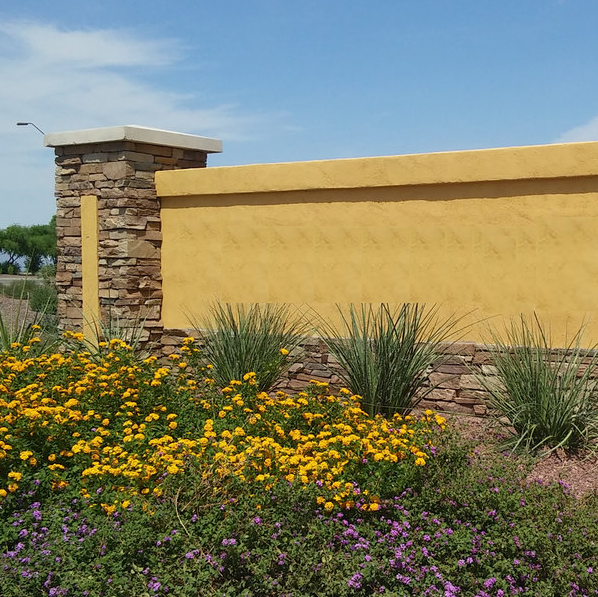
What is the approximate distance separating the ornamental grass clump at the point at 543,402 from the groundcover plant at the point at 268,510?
893 millimetres

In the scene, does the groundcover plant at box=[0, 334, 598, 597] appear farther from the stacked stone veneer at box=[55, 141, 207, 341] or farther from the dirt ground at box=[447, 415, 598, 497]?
the stacked stone veneer at box=[55, 141, 207, 341]

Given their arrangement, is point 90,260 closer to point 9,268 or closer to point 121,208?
point 121,208

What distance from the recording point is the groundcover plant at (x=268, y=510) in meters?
4.75

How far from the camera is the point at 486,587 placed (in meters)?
4.82

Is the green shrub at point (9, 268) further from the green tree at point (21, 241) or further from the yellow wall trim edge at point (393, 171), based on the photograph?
the yellow wall trim edge at point (393, 171)

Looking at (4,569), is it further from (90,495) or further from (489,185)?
(489,185)

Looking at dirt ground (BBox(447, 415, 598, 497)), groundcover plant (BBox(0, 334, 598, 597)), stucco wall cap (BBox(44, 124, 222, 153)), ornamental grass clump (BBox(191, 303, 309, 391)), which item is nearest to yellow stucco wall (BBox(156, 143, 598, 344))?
stucco wall cap (BBox(44, 124, 222, 153))

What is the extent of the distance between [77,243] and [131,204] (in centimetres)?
111

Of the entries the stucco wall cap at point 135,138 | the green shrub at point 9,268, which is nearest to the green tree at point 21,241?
the green shrub at point 9,268

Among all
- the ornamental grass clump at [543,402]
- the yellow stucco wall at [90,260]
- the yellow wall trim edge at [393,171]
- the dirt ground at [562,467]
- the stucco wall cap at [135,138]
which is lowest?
the dirt ground at [562,467]

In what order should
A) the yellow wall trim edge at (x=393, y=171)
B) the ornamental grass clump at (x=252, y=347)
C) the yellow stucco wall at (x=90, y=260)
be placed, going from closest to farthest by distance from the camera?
the yellow wall trim edge at (x=393, y=171) → the ornamental grass clump at (x=252, y=347) → the yellow stucco wall at (x=90, y=260)

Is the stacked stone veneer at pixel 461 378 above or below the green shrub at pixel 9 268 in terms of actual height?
below

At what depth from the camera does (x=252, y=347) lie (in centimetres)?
873

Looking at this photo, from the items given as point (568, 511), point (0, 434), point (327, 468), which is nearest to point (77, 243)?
point (0, 434)
